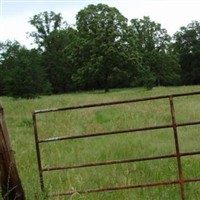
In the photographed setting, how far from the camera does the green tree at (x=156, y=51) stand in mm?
75938

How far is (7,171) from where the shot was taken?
5.28m

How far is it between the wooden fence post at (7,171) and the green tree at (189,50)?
78.4 m

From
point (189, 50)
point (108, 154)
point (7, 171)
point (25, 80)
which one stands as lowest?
point (108, 154)

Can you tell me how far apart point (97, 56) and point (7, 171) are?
52.3 m

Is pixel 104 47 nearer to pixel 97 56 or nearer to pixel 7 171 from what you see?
pixel 97 56

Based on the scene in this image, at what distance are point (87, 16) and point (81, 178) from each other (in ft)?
178

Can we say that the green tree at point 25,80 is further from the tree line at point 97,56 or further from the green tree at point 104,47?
the green tree at point 104,47

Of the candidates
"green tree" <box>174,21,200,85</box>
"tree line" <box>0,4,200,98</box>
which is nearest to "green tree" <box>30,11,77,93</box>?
"tree line" <box>0,4,200,98</box>

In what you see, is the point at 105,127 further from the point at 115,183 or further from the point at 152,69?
the point at 152,69

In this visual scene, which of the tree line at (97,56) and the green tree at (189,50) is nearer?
the tree line at (97,56)

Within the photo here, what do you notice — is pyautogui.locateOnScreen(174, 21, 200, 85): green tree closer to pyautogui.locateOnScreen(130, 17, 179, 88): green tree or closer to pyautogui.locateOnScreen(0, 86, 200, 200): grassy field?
pyautogui.locateOnScreen(130, 17, 179, 88): green tree

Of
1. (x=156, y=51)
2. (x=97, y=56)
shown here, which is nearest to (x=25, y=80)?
(x=97, y=56)

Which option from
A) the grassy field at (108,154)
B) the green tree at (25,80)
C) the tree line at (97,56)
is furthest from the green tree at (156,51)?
the grassy field at (108,154)

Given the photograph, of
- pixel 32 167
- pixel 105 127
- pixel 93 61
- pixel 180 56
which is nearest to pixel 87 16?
pixel 93 61
